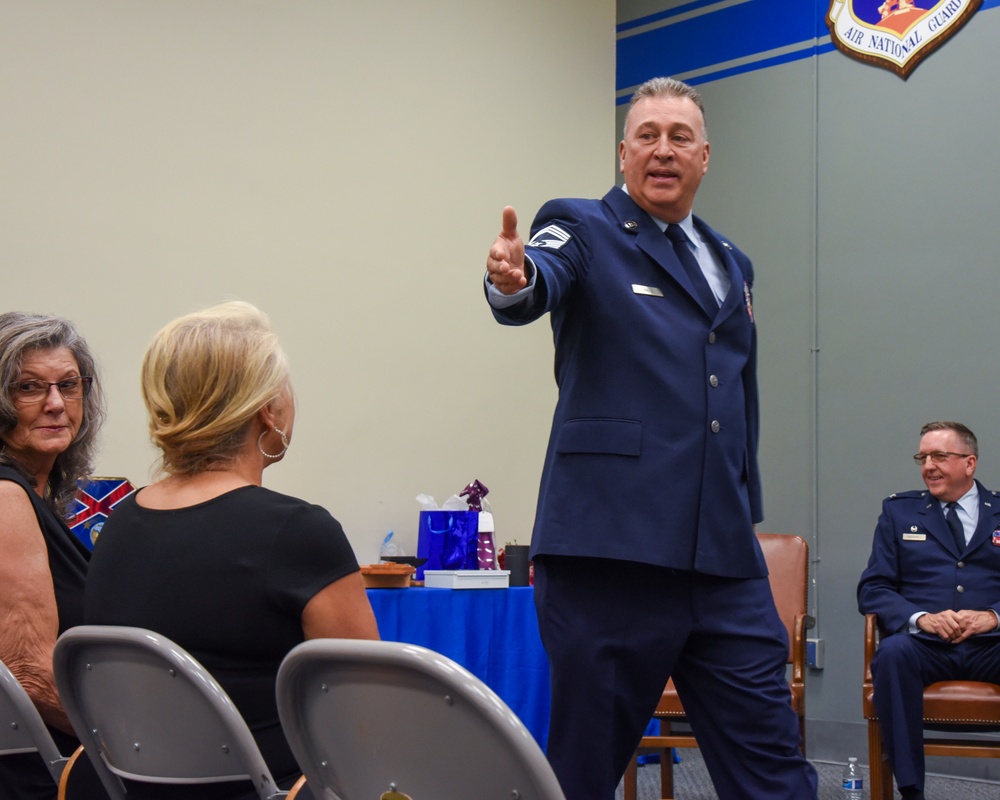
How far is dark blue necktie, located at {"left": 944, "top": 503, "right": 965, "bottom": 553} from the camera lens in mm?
4119

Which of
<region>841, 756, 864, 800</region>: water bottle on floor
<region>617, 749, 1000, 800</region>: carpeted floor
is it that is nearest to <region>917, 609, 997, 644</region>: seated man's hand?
<region>841, 756, 864, 800</region>: water bottle on floor

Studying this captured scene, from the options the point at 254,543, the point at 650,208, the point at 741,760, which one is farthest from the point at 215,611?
the point at 650,208

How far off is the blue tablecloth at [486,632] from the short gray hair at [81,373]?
59.0 inches

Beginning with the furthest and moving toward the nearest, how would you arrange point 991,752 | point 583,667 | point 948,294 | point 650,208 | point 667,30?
point 667,30 < point 948,294 < point 991,752 < point 650,208 < point 583,667

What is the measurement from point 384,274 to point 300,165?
0.57 meters

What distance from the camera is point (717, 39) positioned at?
5668mm

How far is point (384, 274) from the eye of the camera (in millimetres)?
4625

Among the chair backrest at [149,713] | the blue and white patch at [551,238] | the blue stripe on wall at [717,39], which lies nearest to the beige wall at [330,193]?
the blue stripe on wall at [717,39]

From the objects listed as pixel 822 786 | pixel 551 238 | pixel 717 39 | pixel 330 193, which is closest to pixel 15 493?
pixel 551 238

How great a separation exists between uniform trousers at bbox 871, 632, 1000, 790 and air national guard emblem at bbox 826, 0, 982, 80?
8.73ft

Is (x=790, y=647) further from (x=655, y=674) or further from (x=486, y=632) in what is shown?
(x=655, y=674)

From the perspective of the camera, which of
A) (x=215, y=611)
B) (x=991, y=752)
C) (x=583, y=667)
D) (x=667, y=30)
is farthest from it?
(x=667, y=30)

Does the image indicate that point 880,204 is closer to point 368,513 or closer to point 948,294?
point 948,294

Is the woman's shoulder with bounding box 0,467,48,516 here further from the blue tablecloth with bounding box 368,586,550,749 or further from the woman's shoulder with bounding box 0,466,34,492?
the blue tablecloth with bounding box 368,586,550,749
